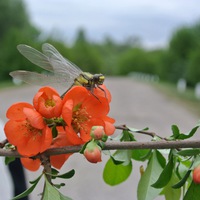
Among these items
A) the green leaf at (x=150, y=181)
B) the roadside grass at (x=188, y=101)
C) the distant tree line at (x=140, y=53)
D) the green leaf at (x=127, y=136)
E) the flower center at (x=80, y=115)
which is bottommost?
the distant tree line at (x=140, y=53)

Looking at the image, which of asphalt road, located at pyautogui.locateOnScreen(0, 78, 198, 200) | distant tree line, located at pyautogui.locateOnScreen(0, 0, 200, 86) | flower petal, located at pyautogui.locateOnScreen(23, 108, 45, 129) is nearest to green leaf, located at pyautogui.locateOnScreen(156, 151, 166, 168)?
flower petal, located at pyautogui.locateOnScreen(23, 108, 45, 129)

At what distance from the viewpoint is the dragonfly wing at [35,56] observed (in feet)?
2.42

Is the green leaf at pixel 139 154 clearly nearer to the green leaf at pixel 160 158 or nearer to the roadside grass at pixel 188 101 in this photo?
the green leaf at pixel 160 158

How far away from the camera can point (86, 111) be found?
0.74 metres

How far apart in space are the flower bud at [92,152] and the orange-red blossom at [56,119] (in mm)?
49

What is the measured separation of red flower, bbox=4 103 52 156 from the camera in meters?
0.69

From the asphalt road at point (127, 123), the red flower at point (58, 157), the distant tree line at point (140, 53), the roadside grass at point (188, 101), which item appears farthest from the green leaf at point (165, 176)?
the distant tree line at point (140, 53)

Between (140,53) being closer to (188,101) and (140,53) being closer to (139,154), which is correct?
(188,101)

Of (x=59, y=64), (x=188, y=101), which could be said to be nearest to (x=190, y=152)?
(x=59, y=64)

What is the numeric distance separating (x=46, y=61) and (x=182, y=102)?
13.9 m

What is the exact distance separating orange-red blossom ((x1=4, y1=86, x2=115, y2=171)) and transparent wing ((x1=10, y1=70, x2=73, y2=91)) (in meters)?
0.04

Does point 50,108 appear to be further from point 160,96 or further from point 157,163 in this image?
point 160,96

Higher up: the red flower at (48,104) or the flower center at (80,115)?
the red flower at (48,104)

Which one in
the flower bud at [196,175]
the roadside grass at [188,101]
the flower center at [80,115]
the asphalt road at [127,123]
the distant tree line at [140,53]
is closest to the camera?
the flower bud at [196,175]
